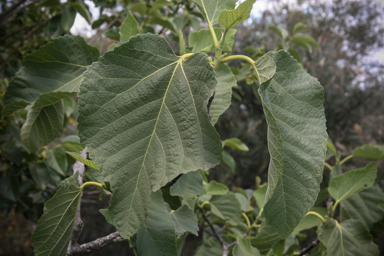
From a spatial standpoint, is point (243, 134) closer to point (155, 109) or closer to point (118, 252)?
point (118, 252)

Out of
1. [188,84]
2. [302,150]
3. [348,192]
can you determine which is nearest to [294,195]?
[302,150]

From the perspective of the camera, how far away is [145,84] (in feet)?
1.81

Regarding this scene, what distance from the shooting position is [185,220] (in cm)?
81

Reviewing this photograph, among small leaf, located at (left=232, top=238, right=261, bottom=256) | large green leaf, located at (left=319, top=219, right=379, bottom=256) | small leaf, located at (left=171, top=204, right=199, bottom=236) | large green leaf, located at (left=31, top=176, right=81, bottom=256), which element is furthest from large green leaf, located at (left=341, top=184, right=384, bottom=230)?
large green leaf, located at (left=31, top=176, right=81, bottom=256)

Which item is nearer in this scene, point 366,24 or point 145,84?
point 145,84

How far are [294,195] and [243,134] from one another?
12.6ft

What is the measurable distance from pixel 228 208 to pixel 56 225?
0.77m

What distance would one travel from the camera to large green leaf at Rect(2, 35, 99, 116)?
767 mm

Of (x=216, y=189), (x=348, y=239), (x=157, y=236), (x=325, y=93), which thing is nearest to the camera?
(x=157, y=236)

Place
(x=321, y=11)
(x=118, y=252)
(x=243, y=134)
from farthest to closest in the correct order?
(x=321, y=11), (x=118, y=252), (x=243, y=134)

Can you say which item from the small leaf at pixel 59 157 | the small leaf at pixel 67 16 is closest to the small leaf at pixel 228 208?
the small leaf at pixel 59 157

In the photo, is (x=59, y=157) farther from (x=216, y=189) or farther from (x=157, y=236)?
(x=157, y=236)

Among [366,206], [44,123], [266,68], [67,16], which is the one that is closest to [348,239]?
[366,206]

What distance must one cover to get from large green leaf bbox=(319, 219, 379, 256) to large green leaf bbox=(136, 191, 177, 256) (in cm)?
56
